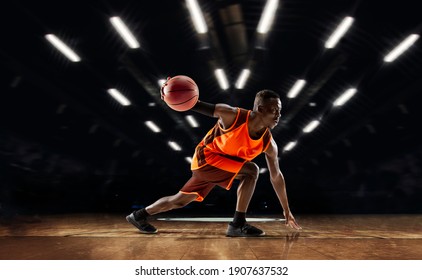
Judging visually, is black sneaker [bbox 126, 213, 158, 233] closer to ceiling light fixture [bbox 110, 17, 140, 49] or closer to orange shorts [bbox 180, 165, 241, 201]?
orange shorts [bbox 180, 165, 241, 201]

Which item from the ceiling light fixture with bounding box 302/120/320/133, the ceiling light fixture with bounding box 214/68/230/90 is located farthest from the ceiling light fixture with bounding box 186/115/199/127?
the ceiling light fixture with bounding box 302/120/320/133

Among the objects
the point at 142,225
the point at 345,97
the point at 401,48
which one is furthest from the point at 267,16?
the point at 345,97

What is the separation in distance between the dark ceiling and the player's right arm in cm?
289

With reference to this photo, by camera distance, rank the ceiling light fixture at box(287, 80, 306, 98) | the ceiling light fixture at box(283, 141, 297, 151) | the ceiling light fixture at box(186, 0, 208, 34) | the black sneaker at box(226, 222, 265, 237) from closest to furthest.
A: the black sneaker at box(226, 222, 265, 237) < the ceiling light fixture at box(186, 0, 208, 34) < the ceiling light fixture at box(287, 80, 306, 98) < the ceiling light fixture at box(283, 141, 297, 151)

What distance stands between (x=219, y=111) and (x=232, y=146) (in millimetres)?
350

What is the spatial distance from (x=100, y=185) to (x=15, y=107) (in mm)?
6318

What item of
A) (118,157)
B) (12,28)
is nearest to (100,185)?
(118,157)

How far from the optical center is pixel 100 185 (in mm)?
14398

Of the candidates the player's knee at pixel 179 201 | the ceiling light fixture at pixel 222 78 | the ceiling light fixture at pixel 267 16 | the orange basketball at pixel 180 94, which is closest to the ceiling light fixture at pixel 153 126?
the ceiling light fixture at pixel 222 78

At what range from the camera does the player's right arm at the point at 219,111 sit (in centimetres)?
301

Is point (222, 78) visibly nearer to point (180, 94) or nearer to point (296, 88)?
point (296, 88)

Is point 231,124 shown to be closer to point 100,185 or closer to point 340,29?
point 340,29

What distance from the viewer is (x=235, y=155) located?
3.26m

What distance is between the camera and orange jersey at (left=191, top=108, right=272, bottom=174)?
3.10 m
